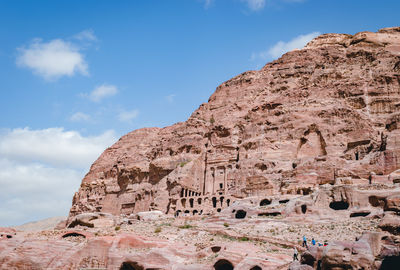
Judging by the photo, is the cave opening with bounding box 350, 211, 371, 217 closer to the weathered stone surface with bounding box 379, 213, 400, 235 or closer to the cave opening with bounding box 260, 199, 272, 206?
the weathered stone surface with bounding box 379, 213, 400, 235

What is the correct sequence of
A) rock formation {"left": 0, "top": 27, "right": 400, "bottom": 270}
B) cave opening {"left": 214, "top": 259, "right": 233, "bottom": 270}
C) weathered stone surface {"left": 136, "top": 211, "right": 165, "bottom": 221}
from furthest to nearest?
weathered stone surface {"left": 136, "top": 211, "right": 165, "bottom": 221}
rock formation {"left": 0, "top": 27, "right": 400, "bottom": 270}
cave opening {"left": 214, "top": 259, "right": 233, "bottom": 270}

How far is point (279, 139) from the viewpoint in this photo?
250ft

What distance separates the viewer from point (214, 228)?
50031 millimetres

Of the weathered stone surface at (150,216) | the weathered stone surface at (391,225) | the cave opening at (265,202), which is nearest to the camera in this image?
the weathered stone surface at (391,225)

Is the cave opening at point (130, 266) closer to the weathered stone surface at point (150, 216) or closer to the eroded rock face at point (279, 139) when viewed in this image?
the weathered stone surface at point (150, 216)

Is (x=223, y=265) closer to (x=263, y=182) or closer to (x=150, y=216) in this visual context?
(x=263, y=182)

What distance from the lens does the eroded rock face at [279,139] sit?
6341 cm

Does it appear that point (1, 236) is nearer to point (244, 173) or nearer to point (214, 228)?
point (214, 228)

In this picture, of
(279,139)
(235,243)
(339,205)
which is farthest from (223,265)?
(279,139)

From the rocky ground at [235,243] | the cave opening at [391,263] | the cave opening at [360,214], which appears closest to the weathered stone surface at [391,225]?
the rocky ground at [235,243]

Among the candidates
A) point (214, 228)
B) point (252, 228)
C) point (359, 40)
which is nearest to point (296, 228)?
point (252, 228)

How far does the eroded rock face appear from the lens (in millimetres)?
63406

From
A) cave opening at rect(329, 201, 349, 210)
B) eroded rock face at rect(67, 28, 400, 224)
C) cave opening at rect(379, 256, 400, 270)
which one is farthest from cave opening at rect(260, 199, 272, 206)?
cave opening at rect(379, 256, 400, 270)

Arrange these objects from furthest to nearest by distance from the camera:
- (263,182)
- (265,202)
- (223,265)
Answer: (263,182) → (265,202) → (223,265)
